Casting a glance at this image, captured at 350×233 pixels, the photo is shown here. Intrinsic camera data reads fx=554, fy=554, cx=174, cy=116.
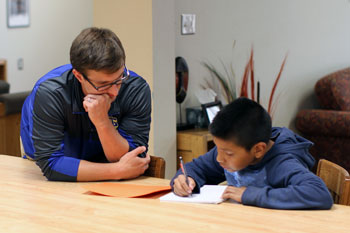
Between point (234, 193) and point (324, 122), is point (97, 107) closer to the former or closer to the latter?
point (234, 193)

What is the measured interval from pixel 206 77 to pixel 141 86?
2438 millimetres

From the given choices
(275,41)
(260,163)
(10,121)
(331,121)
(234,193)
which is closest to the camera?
(234,193)

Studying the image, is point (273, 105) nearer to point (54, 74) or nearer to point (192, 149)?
point (192, 149)

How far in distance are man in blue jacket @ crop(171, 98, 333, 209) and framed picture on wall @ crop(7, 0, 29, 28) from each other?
632 centimetres

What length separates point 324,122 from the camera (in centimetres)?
491

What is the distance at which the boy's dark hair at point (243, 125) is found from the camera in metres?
1.77

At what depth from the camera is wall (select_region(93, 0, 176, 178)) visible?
375cm

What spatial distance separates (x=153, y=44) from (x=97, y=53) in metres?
1.88

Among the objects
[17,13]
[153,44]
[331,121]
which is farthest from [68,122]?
[17,13]

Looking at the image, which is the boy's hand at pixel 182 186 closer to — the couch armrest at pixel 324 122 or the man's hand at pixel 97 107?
the man's hand at pixel 97 107

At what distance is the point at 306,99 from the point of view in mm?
5551

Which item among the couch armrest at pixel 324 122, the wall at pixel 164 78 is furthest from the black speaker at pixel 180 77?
the couch armrest at pixel 324 122

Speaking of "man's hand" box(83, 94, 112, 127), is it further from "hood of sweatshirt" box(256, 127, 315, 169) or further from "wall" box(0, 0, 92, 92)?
"wall" box(0, 0, 92, 92)

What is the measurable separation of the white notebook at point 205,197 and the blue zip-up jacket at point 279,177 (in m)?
0.04
